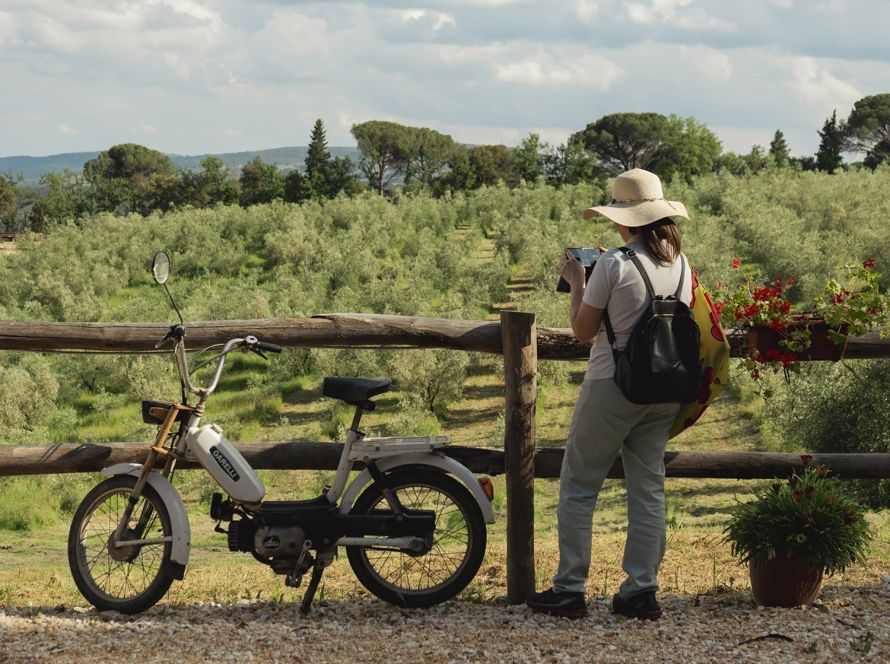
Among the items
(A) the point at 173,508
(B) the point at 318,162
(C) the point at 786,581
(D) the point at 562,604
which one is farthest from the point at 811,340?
(B) the point at 318,162

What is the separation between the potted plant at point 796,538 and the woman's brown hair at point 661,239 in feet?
4.52

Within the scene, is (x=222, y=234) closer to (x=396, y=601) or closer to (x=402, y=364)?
(x=402, y=364)

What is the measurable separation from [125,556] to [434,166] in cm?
8057

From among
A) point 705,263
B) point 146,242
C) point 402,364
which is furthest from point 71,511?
point 146,242

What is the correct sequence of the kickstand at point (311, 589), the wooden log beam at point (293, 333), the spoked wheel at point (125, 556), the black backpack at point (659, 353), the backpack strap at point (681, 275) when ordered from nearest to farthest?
the black backpack at point (659, 353) → the backpack strap at point (681, 275) → the kickstand at point (311, 589) → the spoked wheel at point (125, 556) → the wooden log beam at point (293, 333)

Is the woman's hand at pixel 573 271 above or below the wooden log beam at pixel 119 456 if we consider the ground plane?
above

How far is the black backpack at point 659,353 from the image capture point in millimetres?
4398

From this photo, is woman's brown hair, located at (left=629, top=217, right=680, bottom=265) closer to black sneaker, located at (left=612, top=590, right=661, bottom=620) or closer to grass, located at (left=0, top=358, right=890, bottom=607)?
black sneaker, located at (left=612, top=590, right=661, bottom=620)

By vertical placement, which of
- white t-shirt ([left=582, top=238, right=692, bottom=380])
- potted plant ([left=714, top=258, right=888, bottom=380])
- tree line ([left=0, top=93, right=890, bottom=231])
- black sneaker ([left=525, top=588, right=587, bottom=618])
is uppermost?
tree line ([left=0, top=93, right=890, bottom=231])

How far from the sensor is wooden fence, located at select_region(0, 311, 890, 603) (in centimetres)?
526

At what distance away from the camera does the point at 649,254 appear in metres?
4.54

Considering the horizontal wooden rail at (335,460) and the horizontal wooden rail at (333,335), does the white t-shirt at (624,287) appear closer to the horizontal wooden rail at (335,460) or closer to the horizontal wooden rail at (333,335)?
the horizontal wooden rail at (333,335)

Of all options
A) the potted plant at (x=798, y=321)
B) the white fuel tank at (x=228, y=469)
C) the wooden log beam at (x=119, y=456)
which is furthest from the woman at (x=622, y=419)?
the white fuel tank at (x=228, y=469)

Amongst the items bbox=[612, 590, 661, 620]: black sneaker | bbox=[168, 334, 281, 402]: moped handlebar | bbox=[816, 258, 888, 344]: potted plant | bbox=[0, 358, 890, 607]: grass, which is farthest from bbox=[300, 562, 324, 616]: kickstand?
bbox=[816, 258, 888, 344]: potted plant
